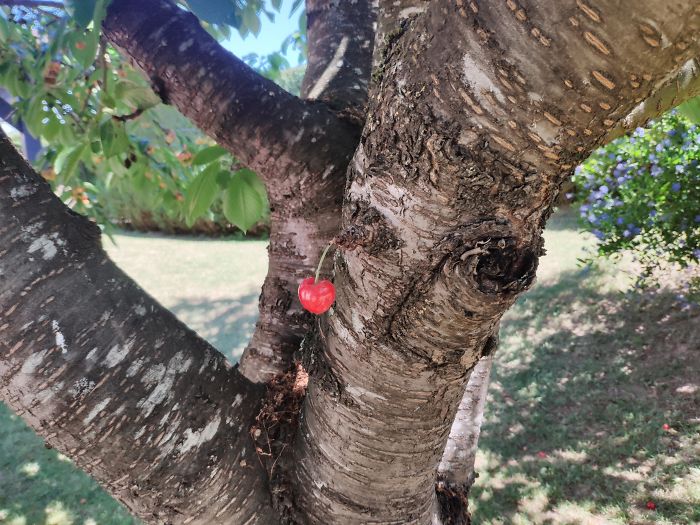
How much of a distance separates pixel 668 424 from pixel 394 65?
3.48 metres

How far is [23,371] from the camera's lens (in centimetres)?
79

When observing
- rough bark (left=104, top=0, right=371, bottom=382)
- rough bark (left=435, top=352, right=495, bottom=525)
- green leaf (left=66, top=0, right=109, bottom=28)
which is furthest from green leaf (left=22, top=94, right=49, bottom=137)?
rough bark (left=435, top=352, right=495, bottom=525)

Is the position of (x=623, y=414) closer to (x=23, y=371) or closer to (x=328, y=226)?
(x=328, y=226)

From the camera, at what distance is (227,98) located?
1165mm

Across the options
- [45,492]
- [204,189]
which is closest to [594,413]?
[204,189]

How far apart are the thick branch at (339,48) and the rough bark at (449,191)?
2.37 feet

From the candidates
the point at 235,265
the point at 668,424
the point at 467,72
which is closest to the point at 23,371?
the point at 467,72

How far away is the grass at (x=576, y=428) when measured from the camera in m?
2.76

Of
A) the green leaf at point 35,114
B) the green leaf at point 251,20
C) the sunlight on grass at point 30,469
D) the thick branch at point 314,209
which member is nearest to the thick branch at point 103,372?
the thick branch at point 314,209

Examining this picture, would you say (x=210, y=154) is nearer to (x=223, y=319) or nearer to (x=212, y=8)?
(x=212, y=8)

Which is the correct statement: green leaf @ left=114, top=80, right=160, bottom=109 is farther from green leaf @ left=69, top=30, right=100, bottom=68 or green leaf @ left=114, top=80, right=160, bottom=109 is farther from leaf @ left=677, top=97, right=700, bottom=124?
leaf @ left=677, top=97, right=700, bottom=124

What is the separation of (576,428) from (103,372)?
342 centimetres

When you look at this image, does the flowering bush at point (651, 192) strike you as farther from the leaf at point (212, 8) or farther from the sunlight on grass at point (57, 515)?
the sunlight on grass at point (57, 515)

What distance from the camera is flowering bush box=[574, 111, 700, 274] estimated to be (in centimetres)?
365
